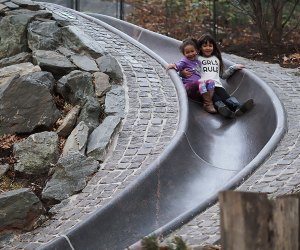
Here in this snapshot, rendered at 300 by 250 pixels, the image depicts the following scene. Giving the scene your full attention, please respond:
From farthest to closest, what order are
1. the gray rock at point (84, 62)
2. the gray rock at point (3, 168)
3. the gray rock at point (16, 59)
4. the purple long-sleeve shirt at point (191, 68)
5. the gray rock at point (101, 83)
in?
1. the purple long-sleeve shirt at point (191, 68)
2. the gray rock at point (16, 59)
3. the gray rock at point (84, 62)
4. the gray rock at point (101, 83)
5. the gray rock at point (3, 168)

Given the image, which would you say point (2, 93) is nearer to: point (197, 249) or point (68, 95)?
point (68, 95)

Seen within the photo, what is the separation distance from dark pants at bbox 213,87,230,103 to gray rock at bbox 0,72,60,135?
2.47m

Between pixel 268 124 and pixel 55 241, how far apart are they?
3.57 meters

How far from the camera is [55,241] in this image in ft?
19.5

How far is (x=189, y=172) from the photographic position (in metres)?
7.33

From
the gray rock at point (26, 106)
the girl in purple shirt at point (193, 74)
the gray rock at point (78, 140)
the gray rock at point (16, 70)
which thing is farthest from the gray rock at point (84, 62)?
the gray rock at point (78, 140)

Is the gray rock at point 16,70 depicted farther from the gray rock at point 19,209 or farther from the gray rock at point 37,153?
the gray rock at point 19,209

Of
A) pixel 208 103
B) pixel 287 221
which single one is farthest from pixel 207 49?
pixel 287 221

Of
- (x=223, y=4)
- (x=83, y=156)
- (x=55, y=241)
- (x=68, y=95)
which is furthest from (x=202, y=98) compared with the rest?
(x=223, y=4)

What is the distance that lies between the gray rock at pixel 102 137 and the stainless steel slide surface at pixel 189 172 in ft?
2.42

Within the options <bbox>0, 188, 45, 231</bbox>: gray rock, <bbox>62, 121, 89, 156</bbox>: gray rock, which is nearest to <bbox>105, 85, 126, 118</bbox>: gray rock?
<bbox>62, 121, 89, 156</bbox>: gray rock

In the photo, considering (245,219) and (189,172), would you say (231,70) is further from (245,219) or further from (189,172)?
(245,219)

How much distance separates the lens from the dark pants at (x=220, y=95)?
948 cm

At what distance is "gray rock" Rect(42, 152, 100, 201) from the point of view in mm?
6812
